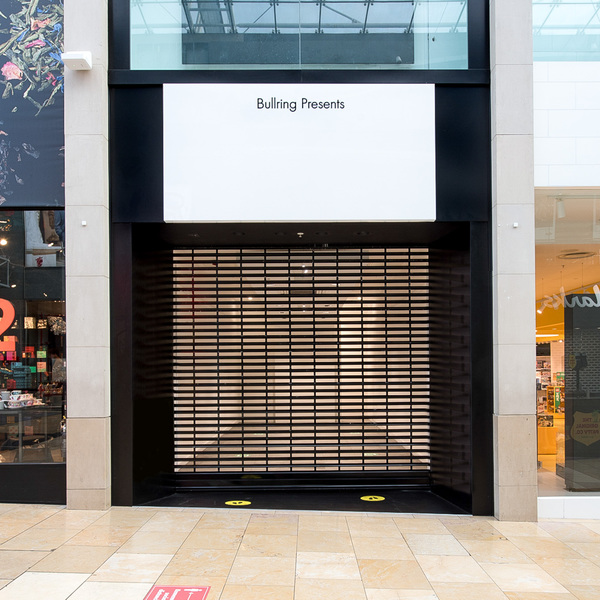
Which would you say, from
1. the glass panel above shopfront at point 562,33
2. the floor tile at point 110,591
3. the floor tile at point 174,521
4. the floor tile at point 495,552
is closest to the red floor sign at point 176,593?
the floor tile at point 110,591

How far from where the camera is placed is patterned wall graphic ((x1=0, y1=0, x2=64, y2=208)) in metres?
7.31

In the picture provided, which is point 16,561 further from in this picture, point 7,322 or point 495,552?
point 495,552

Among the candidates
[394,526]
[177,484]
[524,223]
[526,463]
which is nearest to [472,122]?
[524,223]

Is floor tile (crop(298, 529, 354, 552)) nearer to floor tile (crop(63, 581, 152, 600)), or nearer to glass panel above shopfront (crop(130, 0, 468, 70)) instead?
floor tile (crop(63, 581, 152, 600))

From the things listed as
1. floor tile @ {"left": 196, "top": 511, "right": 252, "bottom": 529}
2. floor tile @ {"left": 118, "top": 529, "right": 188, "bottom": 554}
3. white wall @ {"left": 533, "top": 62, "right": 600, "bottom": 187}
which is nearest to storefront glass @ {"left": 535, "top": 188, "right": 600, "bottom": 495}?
white wall @ {"left": 533, "top": 62, "right": 600, "bottom": 187}

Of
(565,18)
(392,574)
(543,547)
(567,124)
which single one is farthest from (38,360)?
(565,18)

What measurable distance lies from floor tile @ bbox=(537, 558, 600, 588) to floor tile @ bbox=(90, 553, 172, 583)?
147 inches

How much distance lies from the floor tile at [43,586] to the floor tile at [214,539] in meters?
1.17

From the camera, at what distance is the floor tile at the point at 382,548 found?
5535mm

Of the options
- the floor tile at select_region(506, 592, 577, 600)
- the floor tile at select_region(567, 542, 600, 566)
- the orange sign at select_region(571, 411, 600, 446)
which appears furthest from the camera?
the orange sign at select_region(571, 411, 600, 446)

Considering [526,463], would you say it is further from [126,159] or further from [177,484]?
[126,159]

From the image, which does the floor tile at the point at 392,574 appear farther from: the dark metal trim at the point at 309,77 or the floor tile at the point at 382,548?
the dark metal trim at the point at 309,77

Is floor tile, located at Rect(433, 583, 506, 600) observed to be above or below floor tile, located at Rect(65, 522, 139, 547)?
above

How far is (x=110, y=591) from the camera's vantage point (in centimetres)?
468
